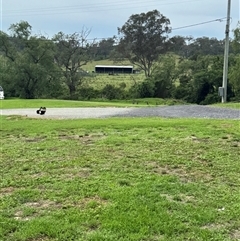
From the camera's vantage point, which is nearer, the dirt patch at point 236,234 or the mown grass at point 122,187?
the dirt patch at point 236,234

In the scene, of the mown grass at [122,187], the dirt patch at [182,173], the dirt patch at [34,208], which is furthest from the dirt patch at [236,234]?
the dirt patch at [34,208]

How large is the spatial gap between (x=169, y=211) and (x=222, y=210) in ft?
1.70

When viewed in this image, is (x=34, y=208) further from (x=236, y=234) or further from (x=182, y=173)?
(x=182, y=173)

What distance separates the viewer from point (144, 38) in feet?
165

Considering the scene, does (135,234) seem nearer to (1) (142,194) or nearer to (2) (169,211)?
(2) (169,211)

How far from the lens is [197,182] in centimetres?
448

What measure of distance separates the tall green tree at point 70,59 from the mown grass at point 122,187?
33.4m

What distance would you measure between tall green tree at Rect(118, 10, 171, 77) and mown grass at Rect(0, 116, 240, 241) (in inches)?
1706

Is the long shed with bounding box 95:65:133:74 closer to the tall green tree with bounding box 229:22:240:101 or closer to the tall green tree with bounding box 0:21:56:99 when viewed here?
the tall green tree with bounding box 0:21:56:99

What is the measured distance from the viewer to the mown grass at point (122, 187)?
121 inches

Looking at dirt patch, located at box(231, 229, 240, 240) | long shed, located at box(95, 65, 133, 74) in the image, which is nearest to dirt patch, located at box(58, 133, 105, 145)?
dirt patch, located at box(231, 229, 240, 240)

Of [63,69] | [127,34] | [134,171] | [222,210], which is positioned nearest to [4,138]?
[134,171]

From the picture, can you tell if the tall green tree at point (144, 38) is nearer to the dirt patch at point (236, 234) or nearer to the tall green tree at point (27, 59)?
the tall green tree at point (27, 59)

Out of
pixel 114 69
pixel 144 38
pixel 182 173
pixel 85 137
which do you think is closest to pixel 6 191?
pixel 182 173
